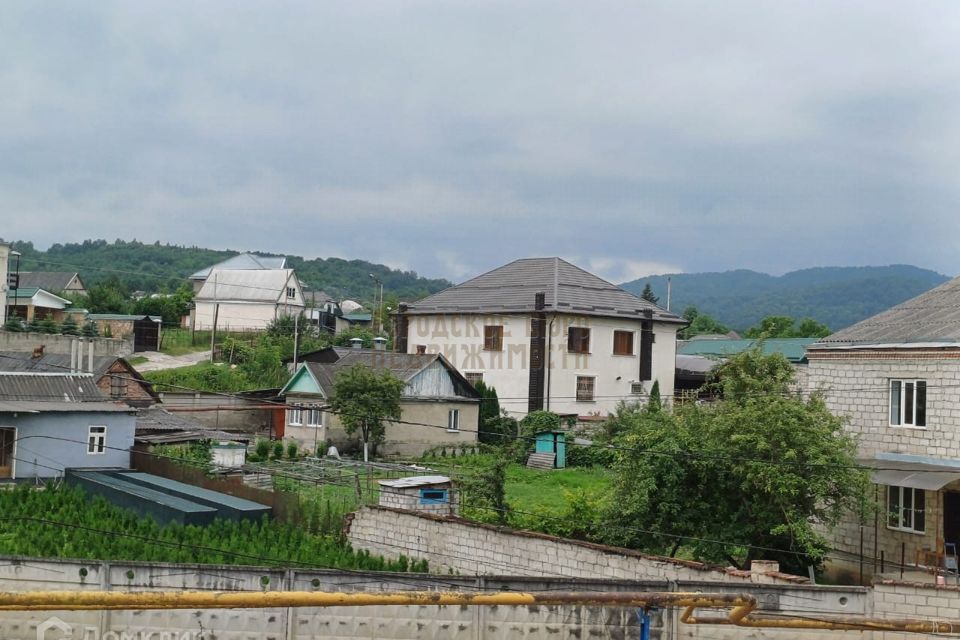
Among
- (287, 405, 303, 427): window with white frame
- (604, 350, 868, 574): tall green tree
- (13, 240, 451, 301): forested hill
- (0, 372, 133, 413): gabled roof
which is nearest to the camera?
(604, 350, 868, 574): tall green tree

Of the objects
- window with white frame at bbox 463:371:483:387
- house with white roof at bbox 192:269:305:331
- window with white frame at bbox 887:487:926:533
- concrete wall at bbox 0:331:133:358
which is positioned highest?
house with white roof at bbox 192:269:305:331

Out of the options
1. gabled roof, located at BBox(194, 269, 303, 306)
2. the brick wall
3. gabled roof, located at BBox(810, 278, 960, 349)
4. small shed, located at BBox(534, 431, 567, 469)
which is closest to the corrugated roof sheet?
gabled roof, located at BBox(194, 269, 303, 306)

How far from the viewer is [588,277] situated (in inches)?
1837

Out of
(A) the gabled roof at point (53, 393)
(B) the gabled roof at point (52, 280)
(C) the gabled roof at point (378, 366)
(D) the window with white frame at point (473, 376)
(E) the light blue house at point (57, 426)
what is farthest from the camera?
(B) the gabled roof at point (52, 280)

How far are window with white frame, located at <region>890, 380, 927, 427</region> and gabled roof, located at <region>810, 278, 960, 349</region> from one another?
2.87 feet

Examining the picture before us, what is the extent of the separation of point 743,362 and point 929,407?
12.8ft

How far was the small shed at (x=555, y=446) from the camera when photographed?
35.3 meters

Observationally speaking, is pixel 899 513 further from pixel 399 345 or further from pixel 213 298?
pixel 213 298

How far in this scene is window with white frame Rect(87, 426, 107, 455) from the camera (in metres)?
29.5

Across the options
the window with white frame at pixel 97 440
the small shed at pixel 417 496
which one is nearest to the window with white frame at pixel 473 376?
the window with white frame at pixel 97 440

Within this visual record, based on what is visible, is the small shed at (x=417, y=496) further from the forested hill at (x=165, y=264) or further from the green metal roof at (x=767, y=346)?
the forested hill at (x=165, y=264)

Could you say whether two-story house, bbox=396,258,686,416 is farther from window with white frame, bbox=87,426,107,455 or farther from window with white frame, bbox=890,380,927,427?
window with white frame, bbox=890,380,927,427

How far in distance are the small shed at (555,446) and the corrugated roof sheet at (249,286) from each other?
3775 centimetres

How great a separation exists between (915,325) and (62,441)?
23.1 metres
